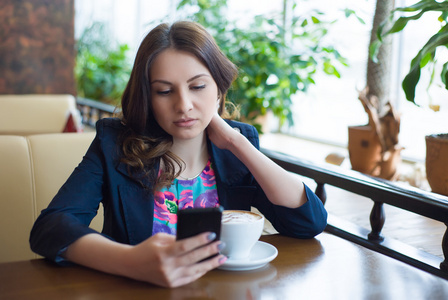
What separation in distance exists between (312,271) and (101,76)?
279 inches

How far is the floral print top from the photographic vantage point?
4.53ft

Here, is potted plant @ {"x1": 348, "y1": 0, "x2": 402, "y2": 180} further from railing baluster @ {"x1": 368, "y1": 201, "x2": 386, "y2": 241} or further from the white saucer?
the white saucer

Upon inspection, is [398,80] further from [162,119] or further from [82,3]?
[82,3]

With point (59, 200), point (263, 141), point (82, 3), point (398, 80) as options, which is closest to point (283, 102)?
point (398, 80)

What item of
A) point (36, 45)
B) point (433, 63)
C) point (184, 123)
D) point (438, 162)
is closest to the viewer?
point (184, 123)

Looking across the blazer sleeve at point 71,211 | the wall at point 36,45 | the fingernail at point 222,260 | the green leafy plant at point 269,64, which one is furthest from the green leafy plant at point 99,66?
the fingernail at point 222,260

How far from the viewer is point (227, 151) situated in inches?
58.9

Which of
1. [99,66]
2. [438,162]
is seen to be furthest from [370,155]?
[99,66]

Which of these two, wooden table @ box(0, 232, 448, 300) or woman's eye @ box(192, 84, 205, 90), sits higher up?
woman's eye @ box(192, 84, 205, 90)

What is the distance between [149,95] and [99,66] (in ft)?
22.6

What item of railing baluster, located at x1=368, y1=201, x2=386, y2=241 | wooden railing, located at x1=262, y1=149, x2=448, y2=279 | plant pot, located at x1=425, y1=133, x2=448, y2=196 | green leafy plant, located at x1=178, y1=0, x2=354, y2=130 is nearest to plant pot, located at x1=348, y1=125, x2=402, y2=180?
green leafy plant, located at x1=178, y1=0, x2=354, y2=130

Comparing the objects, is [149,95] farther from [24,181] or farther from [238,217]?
[24,181]

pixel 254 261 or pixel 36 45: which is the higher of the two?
pixel 36 45

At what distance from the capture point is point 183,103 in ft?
4.13
